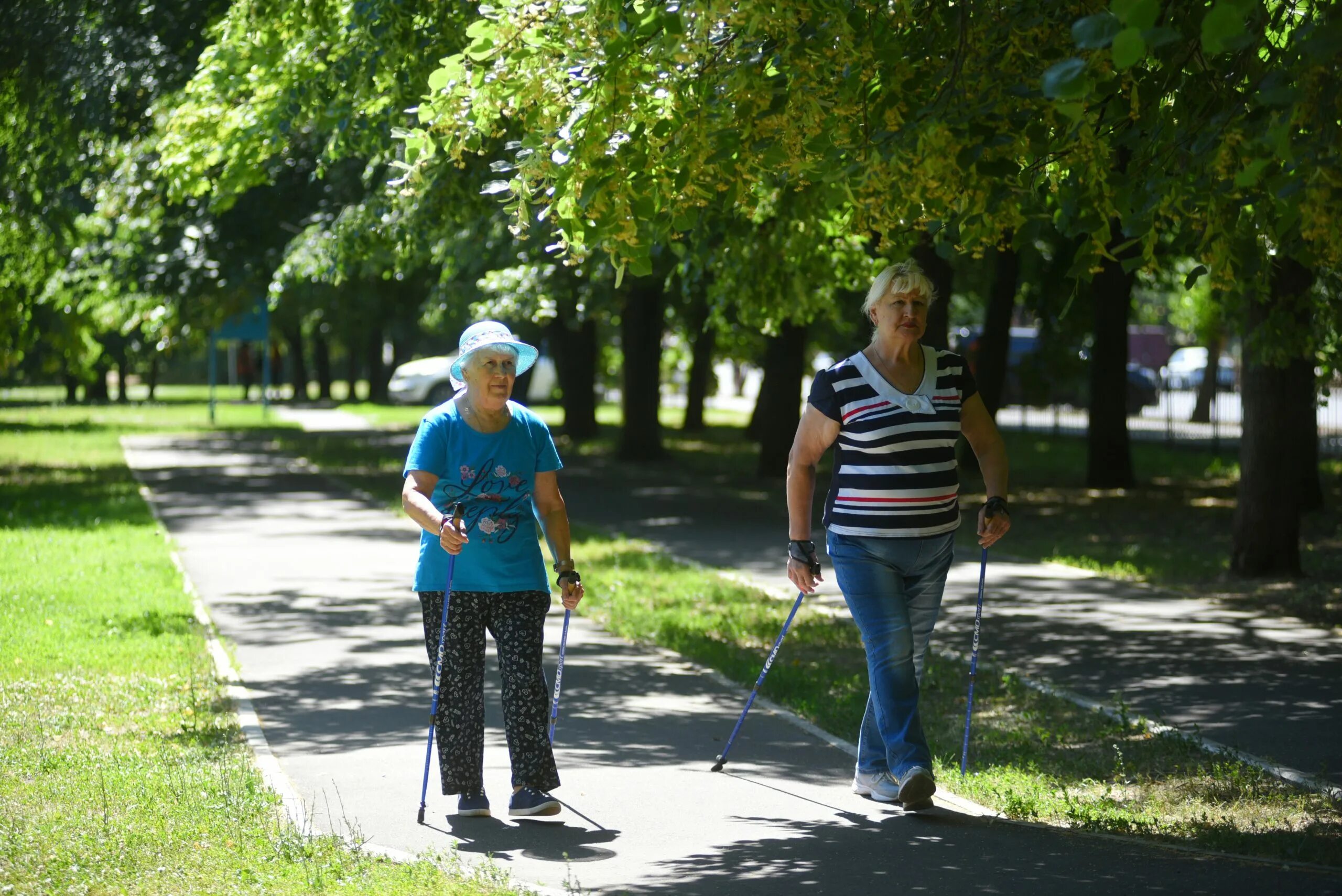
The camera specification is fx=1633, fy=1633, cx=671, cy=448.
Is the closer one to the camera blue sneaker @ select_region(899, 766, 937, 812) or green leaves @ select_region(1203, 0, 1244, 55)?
green leaves @ select_region(1203, 0, 1244, 55)

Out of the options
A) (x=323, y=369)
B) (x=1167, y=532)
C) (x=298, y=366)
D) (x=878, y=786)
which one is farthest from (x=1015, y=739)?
(x=298, y=366)

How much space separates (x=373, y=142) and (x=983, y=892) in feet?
22.9

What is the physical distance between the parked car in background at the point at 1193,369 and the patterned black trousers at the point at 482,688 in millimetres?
34509

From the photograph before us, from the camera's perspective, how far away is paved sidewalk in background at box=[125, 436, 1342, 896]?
5426mm

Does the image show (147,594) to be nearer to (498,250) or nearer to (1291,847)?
(498,250)

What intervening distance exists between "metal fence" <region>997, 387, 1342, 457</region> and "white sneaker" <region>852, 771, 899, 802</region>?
21044 millimetres

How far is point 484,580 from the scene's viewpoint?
6.12 meters

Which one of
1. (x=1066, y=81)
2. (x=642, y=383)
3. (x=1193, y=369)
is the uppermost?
(x=1193, y=369)

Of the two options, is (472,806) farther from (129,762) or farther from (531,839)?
(129,762)

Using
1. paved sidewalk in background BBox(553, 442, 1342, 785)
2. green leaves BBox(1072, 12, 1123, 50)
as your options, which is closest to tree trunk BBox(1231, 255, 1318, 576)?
paved sidewalk in background BBox(553, 442, 1342, 785)

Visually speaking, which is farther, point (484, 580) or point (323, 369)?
point (323, 369)

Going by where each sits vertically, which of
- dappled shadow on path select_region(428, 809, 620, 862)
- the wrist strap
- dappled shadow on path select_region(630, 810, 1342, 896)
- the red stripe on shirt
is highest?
the red stripe on shirt

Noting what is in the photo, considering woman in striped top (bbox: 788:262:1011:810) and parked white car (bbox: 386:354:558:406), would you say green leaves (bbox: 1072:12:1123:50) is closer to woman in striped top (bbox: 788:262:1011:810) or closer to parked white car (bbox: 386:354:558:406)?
→ woman in striped top (bbox: 788:262:1011:810)

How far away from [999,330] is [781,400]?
12.2 feet
